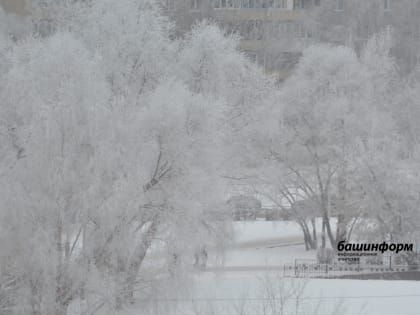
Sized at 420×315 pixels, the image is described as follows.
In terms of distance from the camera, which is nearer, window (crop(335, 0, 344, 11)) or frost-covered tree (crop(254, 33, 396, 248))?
frost-covered tree (crop(254, 33, 396, 248))

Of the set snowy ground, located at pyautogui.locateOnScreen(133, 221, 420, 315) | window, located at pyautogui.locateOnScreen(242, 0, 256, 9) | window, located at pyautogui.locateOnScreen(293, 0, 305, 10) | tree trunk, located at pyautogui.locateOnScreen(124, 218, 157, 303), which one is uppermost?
window, located at pyautogui.locateOnScreen(293, 0, 305, 10)

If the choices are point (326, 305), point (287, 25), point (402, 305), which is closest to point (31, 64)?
point (326, 305)

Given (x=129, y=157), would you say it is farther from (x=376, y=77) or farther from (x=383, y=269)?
(x=376, y=77)

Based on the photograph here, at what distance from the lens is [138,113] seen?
2297cm

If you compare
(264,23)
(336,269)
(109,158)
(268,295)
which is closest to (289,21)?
(264,23)

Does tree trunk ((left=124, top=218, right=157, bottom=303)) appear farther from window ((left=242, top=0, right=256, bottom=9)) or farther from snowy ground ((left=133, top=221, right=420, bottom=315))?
window ((left=242, top=0, right=256, bottom=9))

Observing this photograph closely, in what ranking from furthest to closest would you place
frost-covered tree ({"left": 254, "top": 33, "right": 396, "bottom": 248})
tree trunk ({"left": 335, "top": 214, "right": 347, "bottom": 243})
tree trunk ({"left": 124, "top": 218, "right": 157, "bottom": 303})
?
frost-covered tree ({"left": 254, "top": 33, "right": 396, "bottom": 248})
tree trunk ({"left": 335, "top": 214, "right": 347, "bottom": 243})
tree trunk ({"left": 124, "top": 218, "right": 157, "bottom": 303})

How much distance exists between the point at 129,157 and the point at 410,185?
12197 millimetres

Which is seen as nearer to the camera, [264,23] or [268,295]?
[268,295]

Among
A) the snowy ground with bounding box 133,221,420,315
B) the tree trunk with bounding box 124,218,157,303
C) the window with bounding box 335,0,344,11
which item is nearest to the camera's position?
the tree trunk with bounding box 124,218,157,303

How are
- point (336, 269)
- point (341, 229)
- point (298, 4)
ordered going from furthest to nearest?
point (298, 4), point (341, 229), point (336, 269)

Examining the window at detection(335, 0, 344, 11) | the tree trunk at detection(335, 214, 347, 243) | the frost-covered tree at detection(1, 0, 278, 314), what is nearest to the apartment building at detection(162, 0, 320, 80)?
the window at detection(335, 0, 344, 11)

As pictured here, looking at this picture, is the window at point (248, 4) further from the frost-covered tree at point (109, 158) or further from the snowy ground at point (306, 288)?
the frost-covered tree at point (109, 158)

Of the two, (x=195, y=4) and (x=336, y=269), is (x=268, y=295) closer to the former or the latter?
(x=336, y=269)
